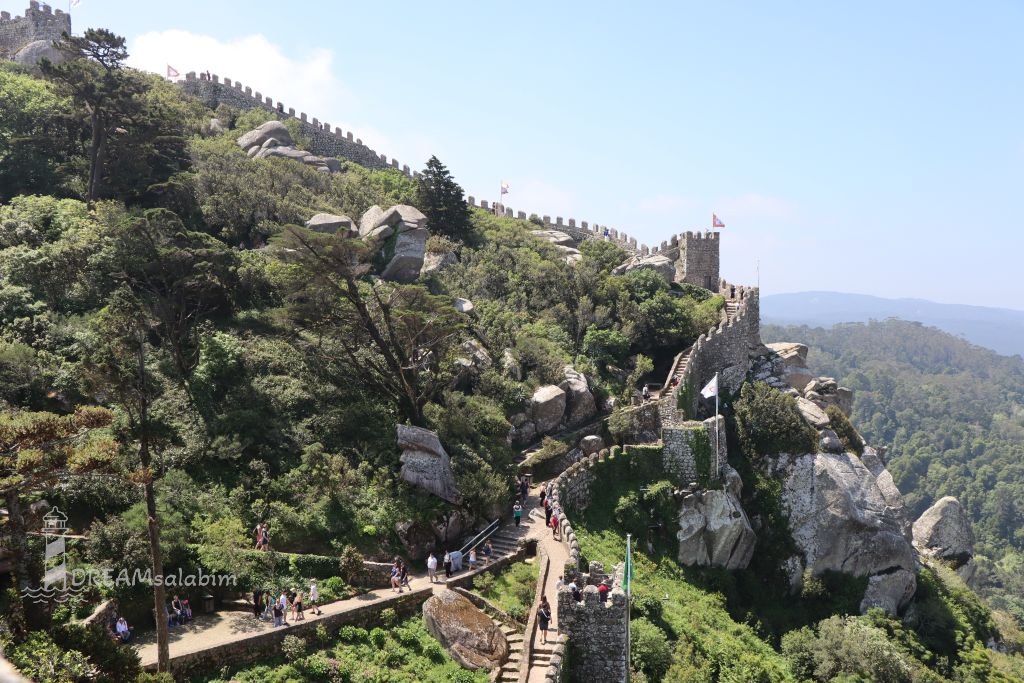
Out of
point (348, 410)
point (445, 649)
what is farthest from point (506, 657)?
point (348, 410)

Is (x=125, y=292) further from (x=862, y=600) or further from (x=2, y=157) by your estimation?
(x=862, y=600)

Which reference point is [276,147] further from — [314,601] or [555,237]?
[314,601]

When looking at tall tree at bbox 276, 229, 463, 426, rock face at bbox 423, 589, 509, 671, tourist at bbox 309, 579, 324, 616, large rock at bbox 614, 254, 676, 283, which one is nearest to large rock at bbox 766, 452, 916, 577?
tall tree at bbox 276, 229, 463, 426

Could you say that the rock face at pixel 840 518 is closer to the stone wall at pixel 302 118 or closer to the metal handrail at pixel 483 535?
the metal handrail at pixel 483 535

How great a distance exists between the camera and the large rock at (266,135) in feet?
172

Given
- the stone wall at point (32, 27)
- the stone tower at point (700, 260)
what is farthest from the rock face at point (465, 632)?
the stone wall at point (32, 27)

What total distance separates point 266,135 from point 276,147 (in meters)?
1.82

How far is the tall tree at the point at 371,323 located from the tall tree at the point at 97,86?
12.5m

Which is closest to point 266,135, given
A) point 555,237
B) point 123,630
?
point 555,237

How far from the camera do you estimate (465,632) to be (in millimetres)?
19406

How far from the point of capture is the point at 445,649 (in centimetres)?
1919

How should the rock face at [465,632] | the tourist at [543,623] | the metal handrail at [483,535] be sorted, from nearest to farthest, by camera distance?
the rock face at [465,632], the tourist at [543,623], the metal handrail at [483,535]

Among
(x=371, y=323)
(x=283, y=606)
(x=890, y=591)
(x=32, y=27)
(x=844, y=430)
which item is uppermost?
(x=32, y=27)

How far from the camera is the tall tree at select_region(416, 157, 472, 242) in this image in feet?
151
